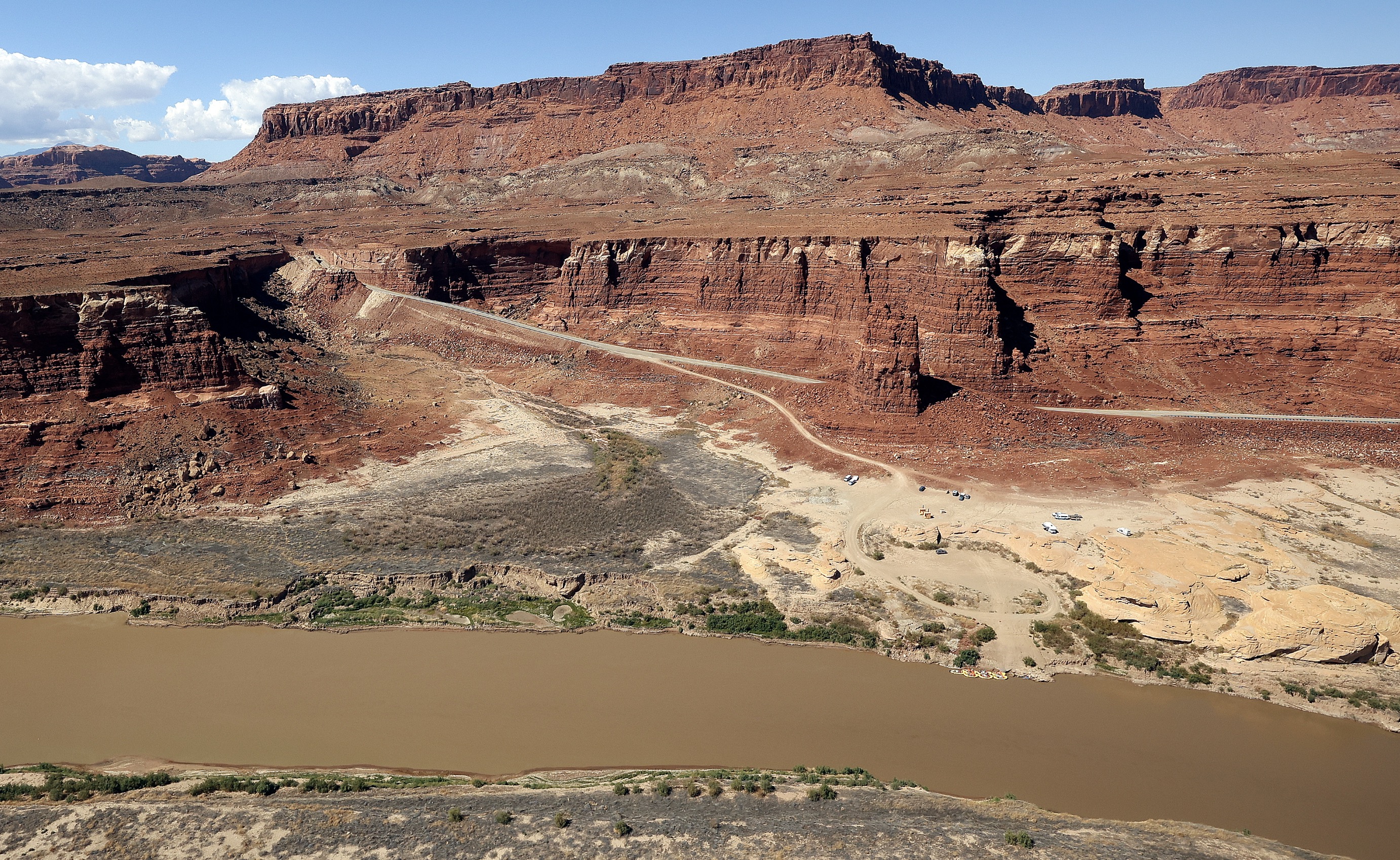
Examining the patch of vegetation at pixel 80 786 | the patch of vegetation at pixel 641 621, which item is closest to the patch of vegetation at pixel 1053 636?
the patch of vegetation at pixel 641 621

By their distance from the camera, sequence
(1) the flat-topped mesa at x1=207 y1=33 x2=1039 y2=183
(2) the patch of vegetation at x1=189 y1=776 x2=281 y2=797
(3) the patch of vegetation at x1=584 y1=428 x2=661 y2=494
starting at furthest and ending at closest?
1. (1) the flat-topped mesa at x1=207 y1=33 x2=1039 y2=183
2. (3) the patch of vegetation at x1=584 y1=428 x2=661 y2=494
3. (2) the patch of vegetation at x1=189 y1=776 x2=281 y2=797

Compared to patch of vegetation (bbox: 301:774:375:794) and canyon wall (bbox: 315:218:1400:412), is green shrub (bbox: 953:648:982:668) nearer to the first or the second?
patch of vegetation (bbox: 301:774:375:794)

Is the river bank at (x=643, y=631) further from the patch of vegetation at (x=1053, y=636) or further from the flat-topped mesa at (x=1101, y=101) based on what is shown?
the flat-topped mesa at (x=1101, y=101)

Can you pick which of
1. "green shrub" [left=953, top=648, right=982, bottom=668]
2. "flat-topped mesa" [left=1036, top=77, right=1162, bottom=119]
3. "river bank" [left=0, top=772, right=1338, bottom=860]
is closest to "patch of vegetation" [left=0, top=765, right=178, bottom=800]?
"river bank" [left=0, top=772, right=1338, bottom=860]

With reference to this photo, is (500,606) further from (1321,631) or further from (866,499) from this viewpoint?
(1321,631)

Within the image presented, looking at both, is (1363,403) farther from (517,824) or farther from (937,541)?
(517,824)
